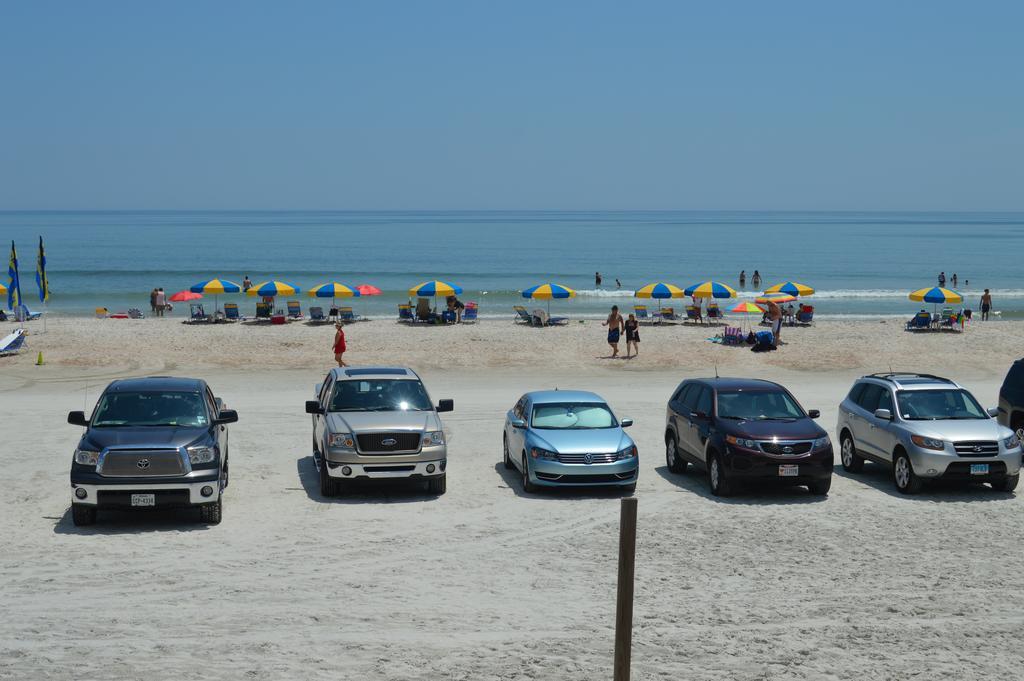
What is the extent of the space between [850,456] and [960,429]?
2262 mm

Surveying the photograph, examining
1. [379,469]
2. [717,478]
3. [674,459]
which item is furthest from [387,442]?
[674,459]

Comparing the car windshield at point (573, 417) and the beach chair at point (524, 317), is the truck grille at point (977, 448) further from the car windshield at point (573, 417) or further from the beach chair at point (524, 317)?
the beach chair at point (524, 317)

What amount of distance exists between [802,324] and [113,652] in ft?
125

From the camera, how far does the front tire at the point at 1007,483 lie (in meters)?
15.5

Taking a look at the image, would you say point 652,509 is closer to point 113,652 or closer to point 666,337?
point 113,652

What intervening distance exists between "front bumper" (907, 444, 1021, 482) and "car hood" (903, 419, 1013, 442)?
0.95 feet

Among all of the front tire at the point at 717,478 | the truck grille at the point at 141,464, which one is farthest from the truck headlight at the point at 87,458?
the front tire at the point at 717,478

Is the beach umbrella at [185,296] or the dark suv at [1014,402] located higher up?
the dark suv at [1014,402]

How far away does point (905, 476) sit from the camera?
51.5ft

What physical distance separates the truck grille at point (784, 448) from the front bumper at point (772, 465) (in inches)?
3.0

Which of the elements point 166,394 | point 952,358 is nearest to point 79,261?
point 952,358

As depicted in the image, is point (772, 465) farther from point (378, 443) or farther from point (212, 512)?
point (212, 512)

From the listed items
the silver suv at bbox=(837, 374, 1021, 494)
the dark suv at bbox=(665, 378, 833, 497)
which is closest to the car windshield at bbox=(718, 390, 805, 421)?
the dark suv at bbox=(665, 378, 833, 497)

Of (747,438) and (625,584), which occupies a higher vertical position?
(625,584)
